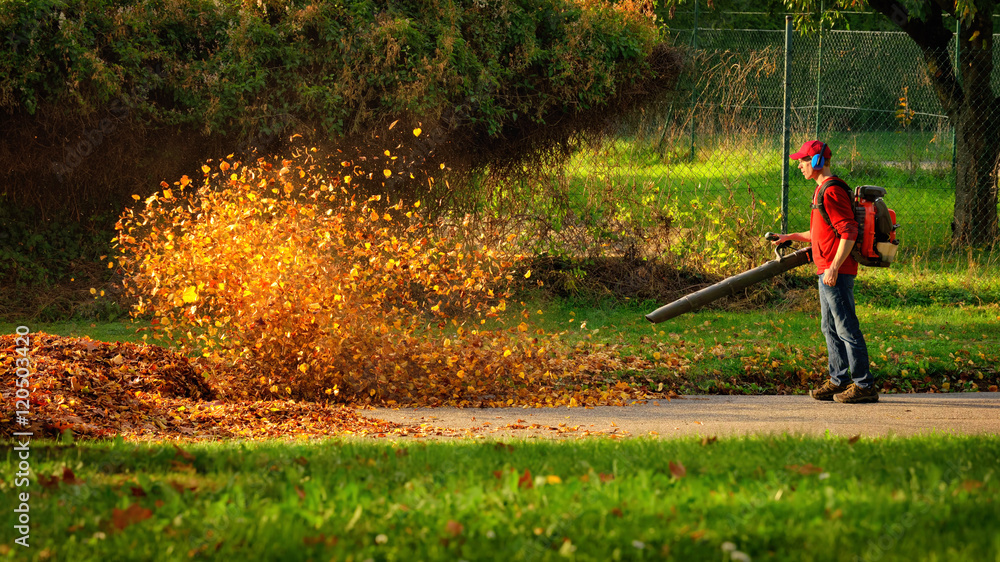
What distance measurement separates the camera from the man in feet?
22.0

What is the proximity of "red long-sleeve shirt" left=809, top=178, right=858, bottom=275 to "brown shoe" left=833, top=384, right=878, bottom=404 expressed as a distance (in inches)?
34.0

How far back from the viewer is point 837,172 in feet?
56.6

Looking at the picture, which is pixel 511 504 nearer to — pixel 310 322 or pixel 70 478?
pixel 70 478

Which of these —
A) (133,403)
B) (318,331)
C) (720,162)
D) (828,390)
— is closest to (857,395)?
(828,390)

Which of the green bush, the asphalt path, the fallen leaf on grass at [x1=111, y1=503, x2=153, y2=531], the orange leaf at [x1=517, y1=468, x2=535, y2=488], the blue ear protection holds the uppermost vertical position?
the green bush

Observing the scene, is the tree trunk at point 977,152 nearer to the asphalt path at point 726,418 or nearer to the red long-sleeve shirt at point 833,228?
the asphalt path at point 726,418

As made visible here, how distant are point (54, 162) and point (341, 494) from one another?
8.32 metres

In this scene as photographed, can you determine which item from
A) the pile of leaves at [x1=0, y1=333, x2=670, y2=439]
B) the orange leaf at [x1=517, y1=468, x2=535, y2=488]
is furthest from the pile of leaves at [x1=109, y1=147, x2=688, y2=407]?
the orange leaf at [x1=517, y1=468, x2=535, y2=488]

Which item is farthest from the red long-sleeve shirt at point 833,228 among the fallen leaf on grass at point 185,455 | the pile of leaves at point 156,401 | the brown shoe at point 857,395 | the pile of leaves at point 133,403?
the fallen leaf on grass at point 185,455

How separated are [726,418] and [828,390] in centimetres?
114

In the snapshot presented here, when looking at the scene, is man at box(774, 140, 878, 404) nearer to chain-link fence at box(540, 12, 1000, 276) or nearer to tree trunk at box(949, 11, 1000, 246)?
chain-link fence at box(540, 12, 1000, 276)

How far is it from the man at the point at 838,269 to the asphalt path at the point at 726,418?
0.20 metres

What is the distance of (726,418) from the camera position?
634 centimetres

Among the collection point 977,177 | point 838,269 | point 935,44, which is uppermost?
point 935,44
